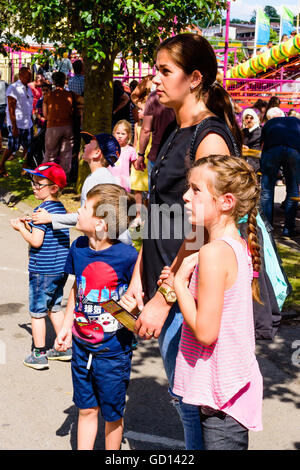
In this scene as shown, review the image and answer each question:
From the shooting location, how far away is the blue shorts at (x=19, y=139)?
13.2 metres

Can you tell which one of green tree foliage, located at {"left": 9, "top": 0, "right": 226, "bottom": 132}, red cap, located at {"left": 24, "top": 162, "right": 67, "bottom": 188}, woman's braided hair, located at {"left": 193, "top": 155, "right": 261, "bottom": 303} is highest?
green tree foliage, located at {"left": 9, "top": 0, "right": 226, "bottom": 132}

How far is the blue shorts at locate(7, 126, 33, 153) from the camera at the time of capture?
13208mm

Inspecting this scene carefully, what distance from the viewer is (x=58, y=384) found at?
4.57 metres

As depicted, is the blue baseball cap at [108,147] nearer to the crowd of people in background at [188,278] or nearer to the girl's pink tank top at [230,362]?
the crowd of people in background at [188,278]

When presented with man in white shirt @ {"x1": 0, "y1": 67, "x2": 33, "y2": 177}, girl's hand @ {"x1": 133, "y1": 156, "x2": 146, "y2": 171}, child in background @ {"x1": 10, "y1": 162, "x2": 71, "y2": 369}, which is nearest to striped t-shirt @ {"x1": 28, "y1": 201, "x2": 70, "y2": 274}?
child in background @ {"x1": 10, "y1": 162, "x2": 71, "y2": 369}

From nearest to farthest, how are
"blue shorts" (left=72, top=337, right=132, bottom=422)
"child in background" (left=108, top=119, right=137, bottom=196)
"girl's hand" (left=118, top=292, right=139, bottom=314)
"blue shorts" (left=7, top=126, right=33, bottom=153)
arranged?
"girl's hand" (left=118, top=292, right=139, bottom=314) < "blue shorts" (left=72, top=337, right=132, bottom=422) < "child in background" (left=108, top=119, right=137, bottom=196) < "blue shorts" (left=7, top=126, right=33, bottom=153)

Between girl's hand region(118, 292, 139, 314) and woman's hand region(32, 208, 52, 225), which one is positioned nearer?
girl's hand region(118, 292, 139, 314)

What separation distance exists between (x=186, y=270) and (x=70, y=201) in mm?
8368

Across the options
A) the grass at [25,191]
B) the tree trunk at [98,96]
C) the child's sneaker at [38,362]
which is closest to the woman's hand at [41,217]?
the child's sneaker at [38,362]

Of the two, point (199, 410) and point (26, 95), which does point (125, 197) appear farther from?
point (26, 95)

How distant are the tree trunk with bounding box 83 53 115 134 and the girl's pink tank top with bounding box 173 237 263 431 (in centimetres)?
831

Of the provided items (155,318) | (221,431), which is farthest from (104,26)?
(221,431)

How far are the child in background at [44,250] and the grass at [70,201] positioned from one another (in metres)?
2.49

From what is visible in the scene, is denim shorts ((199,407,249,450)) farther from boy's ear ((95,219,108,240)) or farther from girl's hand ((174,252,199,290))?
boy's ear ((95,219,108,240))
